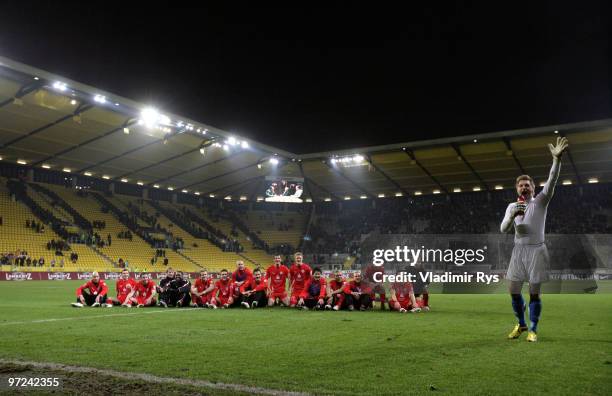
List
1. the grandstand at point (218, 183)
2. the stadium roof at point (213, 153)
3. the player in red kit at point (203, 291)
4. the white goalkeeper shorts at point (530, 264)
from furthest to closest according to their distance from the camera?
1. the grandstand at point (218, 183)
2. the stadium roof at point (213, 153)
3. the player in red kit at point (203, 291)
4. the white goalkeeper shorts at point (530, 264)

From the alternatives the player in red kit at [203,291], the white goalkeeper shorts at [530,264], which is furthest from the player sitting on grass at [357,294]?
the white goalkeeper shorts at [530,264]

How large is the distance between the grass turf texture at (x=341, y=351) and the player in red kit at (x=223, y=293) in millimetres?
3121

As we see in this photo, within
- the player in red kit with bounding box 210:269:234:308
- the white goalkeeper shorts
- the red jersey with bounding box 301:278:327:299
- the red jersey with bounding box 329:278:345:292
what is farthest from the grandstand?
the white goalkeeper shorts

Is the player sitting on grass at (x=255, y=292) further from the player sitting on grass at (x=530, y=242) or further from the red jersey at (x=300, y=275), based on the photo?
the player sitting on grass at (x=530, y=242)

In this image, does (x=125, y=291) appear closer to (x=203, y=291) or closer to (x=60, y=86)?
(x=203, y=291)

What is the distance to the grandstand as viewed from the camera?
3003 cm

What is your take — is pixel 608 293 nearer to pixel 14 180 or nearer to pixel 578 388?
pixel 578 388

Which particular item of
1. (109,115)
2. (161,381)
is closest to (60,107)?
(109,115)

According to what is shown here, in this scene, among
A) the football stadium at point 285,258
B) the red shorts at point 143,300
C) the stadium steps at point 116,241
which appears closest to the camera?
the football stadium at point 285,258

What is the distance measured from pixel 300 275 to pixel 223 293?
2087 mm

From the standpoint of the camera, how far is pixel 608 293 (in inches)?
812

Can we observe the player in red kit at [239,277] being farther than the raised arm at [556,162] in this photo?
Yes

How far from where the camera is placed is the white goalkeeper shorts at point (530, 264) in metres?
6.43

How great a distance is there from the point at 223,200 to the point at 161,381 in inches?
1998
